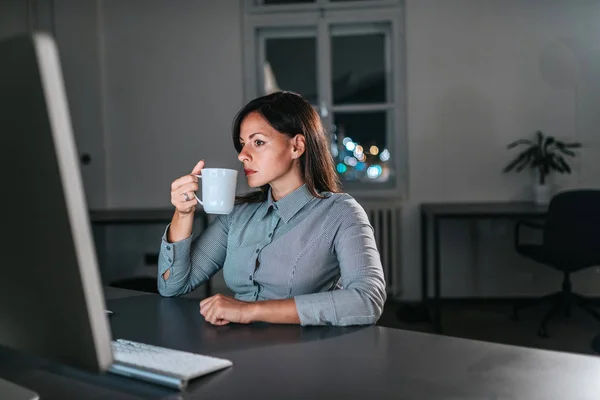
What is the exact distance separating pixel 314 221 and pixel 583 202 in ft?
8.73

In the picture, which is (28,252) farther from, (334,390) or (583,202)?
(583,202)

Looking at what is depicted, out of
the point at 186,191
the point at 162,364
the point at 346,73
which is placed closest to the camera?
the point at 162,364

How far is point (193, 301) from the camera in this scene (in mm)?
1522

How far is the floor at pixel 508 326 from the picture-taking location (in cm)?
372

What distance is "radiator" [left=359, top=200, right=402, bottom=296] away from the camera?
4801mm

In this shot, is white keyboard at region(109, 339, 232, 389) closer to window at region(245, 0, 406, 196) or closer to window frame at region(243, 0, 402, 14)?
window at region(245, 0, 406, 196)

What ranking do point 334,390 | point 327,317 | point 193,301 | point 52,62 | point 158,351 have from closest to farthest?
point 52,62, point 334,390, point 158,351, point 327,317, point 193,301

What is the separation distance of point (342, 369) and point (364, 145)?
4109 millimetres

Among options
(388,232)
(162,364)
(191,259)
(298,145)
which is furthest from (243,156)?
(388,232)

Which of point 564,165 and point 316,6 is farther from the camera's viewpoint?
point 316,6

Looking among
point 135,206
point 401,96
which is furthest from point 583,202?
point 135,206

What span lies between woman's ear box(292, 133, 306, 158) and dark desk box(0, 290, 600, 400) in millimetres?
587

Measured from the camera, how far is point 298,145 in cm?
171

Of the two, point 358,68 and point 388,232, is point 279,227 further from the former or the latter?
point 358,68
